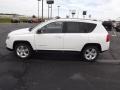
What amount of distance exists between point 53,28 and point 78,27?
1.10 m

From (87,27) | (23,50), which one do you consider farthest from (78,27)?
(23,50)

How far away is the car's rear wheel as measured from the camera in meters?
12.1

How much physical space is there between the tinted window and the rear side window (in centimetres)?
23

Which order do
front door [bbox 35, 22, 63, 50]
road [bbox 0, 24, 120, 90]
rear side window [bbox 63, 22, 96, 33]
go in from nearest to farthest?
road [bbox 0, 24, 120, 90]
front door [bbox 35, 22, 63, 50]
rear side window [bbox 63, 22, 96, 33]

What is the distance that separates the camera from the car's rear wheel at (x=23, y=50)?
12.1 meters

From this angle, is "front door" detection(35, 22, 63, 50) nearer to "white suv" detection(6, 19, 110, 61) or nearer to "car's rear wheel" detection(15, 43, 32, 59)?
"white suv" detection(6, 19, 110, 61)

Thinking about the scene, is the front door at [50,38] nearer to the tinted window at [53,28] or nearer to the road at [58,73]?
the tinted window at [53,28]

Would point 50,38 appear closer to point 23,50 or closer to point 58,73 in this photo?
point 23,50

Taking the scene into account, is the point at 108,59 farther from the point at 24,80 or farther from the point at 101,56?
the point at 24,80

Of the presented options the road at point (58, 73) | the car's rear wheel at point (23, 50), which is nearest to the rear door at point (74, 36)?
the road at point (58, 73)

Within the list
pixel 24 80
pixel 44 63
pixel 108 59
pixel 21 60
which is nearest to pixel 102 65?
pixel 108 59

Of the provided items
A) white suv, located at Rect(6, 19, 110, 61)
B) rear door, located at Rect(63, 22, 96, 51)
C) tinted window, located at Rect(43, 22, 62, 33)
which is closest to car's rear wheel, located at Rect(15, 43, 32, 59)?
white suv, located at Rect(6, 19, 110, 61)

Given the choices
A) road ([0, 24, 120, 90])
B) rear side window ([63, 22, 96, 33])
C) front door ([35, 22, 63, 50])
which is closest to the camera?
road ([0, 24, 120, 90])

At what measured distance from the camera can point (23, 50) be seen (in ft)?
39.8
